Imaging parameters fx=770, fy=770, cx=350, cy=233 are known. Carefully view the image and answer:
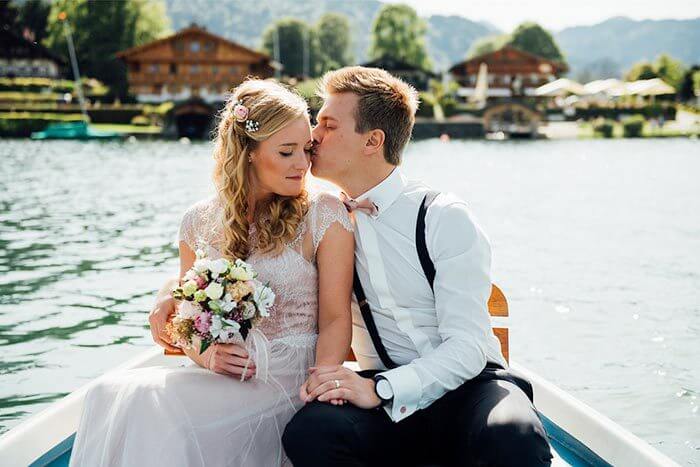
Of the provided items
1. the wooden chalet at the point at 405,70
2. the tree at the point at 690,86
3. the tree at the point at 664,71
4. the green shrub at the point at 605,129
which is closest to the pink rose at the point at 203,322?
the green shrub at the point at 605,129

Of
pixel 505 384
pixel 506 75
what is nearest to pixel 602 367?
pixel 505 384

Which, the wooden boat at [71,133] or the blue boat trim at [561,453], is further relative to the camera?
the wooden boat at [71,133]

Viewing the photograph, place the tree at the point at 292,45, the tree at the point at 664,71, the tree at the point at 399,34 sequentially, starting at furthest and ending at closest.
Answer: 1. the tree at the point at 292,45
2. the tree at the point at 664,71
3. the tree at the point at 399,34

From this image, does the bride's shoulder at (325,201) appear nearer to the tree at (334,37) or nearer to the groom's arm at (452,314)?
the groom's arm at (452,314)

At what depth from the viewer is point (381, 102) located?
296 cm

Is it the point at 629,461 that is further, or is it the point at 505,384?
the point at 629,461

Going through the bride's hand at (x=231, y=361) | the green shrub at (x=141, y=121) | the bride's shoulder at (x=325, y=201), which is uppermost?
the bride's shoulder at (x=325, y=201)

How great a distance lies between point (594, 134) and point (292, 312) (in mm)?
58796

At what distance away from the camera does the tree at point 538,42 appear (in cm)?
9262

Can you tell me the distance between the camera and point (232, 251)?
304cm

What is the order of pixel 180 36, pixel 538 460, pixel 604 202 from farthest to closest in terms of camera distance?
pixel 180 36, pixel 604 202, pixel 538 460

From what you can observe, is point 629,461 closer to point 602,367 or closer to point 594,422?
point 594,422

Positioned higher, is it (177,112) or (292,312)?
(292,312)

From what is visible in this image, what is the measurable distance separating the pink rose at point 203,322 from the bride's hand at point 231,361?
8.0 inches
